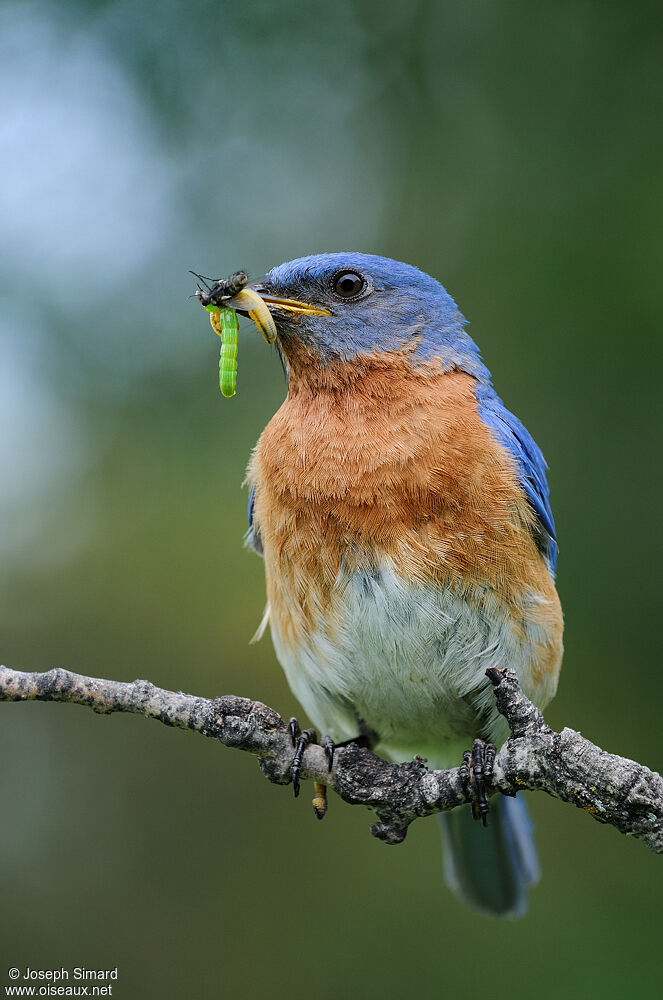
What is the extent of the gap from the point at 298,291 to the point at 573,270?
9.11 ft

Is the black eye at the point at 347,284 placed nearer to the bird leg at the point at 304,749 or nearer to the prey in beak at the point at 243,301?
the prey in beak at the point at 243,301

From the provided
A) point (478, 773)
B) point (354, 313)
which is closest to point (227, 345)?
point (354, 313)

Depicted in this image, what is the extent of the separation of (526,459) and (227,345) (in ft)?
4.80

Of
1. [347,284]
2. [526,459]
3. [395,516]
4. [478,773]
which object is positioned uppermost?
[347,284]

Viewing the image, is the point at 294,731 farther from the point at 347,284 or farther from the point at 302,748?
the point at 347,284

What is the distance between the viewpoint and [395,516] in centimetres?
419

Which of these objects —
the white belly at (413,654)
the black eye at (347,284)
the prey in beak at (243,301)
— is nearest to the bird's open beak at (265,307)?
the prey in beak at (243,301)

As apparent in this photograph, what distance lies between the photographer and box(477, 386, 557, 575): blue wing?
455 cm

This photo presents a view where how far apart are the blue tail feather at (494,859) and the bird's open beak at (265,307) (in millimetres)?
2904

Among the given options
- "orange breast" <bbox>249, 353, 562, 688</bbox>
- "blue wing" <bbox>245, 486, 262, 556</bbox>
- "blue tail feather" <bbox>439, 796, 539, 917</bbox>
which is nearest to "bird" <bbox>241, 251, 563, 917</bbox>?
"orange breast" <bbox>249, 353, 562, 688</bbox>

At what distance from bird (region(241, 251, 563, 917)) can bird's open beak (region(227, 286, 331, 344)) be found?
0.01 m

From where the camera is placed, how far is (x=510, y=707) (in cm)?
331

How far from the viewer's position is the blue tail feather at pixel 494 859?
574cm

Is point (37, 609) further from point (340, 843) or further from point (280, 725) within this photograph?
point (280, 725)
